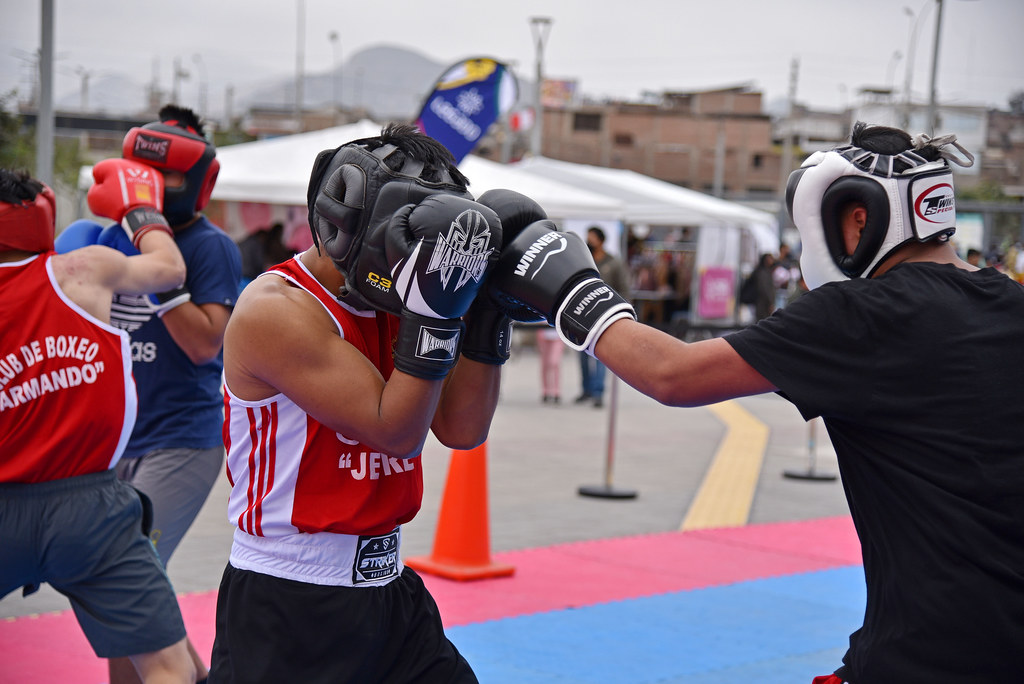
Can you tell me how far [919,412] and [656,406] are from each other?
11.7m

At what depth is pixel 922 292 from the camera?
6.90 ft

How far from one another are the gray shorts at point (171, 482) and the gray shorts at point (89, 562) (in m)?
0.64

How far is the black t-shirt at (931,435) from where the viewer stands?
2.03m

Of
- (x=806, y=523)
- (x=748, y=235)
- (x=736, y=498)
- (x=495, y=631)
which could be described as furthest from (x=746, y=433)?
(x=748, y=235)

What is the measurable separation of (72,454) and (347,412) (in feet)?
4.20

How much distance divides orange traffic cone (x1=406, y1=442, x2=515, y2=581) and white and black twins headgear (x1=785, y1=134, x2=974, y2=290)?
11.8 feet

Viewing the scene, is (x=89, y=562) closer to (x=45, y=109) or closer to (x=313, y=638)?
(x=313, y=638)

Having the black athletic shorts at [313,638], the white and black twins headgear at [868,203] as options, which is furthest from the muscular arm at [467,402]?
the white and black twins headgear at [868,203]

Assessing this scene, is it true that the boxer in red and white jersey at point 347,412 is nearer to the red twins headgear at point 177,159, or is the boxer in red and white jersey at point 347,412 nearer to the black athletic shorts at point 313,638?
the black athletic shorts at point 313,638

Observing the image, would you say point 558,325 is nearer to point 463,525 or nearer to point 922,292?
point 922,292

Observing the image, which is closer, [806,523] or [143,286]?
[143,286]

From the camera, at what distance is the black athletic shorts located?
2248mm

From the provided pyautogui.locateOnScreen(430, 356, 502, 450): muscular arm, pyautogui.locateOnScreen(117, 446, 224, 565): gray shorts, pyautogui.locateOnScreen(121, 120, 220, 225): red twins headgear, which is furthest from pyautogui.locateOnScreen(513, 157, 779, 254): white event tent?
pyautogui.locateOnScreen(430, 356, 502, 450): muscular arm

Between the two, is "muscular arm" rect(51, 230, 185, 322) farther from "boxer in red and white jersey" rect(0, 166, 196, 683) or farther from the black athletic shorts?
the black athletic shorts
